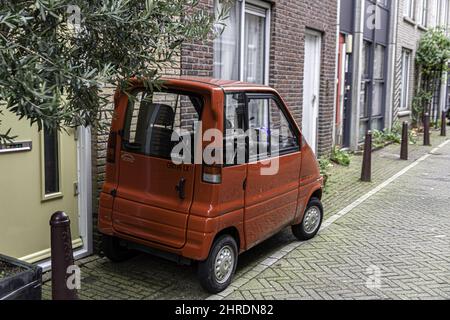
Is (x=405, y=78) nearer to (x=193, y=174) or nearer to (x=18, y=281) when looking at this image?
(x=193, y=174)

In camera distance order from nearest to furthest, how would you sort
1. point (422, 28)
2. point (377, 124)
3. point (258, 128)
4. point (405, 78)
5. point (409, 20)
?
point (258, 128), point (377, 124), point (409, 20), point (405, 78), point (422, 28)

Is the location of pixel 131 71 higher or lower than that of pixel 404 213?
higher

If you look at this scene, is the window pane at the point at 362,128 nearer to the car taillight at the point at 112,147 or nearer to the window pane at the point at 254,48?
the window pane at the point at 254,48

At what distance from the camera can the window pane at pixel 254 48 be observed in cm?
844

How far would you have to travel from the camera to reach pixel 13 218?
A: 4.79 m

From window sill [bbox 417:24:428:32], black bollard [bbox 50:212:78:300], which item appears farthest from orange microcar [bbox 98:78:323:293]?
window sill [bbox 417:24:428:32]

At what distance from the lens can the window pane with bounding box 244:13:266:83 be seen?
8.44m

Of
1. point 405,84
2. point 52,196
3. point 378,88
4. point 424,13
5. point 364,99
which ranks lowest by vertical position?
point 52,196

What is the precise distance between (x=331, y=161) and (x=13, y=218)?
8207 mm

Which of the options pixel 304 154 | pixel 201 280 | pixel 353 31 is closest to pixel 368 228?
pixel 304 154

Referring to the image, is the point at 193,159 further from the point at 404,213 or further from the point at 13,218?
the point at 404,213

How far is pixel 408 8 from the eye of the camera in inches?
717

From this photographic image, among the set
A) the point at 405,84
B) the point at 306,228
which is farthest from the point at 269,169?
the point at 405,84

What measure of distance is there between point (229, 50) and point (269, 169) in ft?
11.2
